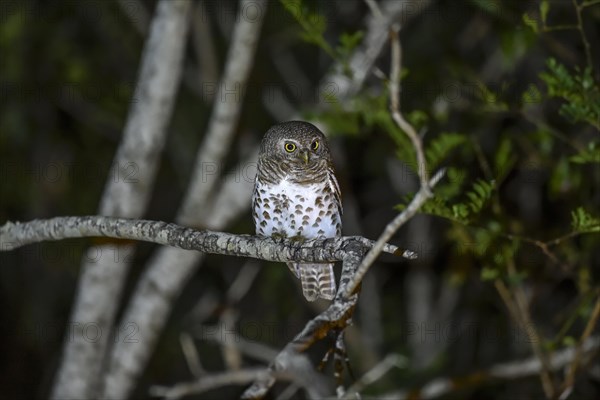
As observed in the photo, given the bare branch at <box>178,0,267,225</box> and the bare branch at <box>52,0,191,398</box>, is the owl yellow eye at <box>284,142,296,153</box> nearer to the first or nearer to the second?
the bare branch at <box>178,0,267,225</box>

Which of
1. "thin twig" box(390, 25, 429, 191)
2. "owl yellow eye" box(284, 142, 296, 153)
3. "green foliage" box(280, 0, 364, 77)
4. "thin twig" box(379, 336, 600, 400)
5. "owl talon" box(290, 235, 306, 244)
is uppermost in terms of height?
"green foliage" box(280, 0, 364, 77)

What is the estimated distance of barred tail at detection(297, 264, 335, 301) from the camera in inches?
179

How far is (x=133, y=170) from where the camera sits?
17.5 feet

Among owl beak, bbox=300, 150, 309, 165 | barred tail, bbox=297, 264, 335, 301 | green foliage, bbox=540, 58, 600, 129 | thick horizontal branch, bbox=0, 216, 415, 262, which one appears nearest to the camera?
thick horizontal branch, bbox=0, 216, 415, 262

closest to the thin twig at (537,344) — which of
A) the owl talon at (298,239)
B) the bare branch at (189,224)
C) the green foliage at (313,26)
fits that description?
the owl talon at (298,239)

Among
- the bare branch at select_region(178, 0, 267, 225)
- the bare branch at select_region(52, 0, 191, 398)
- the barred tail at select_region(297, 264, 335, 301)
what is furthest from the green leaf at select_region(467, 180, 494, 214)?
the bare branch at select_region(52, 0, 191, 398)

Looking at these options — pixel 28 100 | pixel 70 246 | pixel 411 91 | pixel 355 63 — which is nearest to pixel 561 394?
pixel 355 63

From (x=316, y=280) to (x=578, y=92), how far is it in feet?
A: 6.17

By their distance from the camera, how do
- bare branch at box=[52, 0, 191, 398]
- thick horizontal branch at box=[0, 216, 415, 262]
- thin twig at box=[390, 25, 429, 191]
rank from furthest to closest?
1. bare branch at box=[52, 0, 191, 398]
2. thick horizontal branch at box=[0, 216, 415, 262]
3. thin twig at box=[390, 25, 429, 191]

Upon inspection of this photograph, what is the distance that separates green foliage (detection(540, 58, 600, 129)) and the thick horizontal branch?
1.36 meters

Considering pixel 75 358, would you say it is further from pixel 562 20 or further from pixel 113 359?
pixel 562 20

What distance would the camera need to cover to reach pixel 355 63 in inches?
208

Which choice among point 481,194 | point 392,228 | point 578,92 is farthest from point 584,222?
point 392,228

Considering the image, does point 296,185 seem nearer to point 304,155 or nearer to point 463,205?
point 304,155
